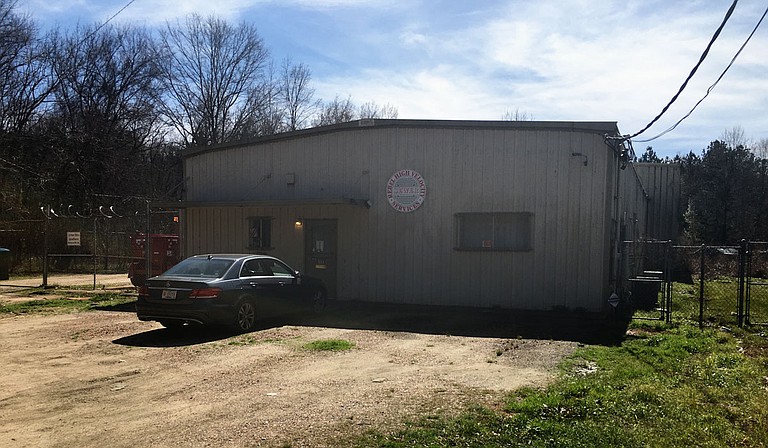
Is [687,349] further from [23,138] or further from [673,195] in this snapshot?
[23,138]

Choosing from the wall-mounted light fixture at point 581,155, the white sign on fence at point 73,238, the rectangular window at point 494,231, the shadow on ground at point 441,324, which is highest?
the wall-mounted light fixture at point 581,155

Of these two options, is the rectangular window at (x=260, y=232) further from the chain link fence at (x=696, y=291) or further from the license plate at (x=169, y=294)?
the chain link fence at (x=696, y=291)

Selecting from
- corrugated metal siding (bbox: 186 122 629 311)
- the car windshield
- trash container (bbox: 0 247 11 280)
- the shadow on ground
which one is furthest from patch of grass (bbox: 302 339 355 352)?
trash container (bbox: 0 247 11 280)

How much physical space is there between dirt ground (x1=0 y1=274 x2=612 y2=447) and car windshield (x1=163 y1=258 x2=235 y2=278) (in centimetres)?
105

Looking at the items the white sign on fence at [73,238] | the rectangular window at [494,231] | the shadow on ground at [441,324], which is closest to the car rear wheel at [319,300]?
the shadow on ground at [441,324]

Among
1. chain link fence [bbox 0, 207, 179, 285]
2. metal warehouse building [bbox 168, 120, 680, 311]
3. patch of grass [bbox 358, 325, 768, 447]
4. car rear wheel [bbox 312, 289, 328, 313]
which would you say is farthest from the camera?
chain link fence [bbox 0, 207, 179, 285]

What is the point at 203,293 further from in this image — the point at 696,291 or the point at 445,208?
the point at 696,291

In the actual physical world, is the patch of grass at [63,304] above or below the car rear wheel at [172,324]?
below

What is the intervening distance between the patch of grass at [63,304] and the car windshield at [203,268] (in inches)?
179

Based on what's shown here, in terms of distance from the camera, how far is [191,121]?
44.1 m

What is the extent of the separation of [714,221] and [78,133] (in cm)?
3955

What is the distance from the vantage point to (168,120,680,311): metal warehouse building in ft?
47.1

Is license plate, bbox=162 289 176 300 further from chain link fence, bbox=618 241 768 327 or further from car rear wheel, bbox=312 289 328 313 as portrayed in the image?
chain link fence, bbox=618 241 768 327

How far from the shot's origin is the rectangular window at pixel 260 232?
17594 millimetres
